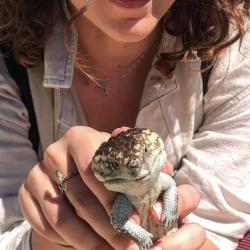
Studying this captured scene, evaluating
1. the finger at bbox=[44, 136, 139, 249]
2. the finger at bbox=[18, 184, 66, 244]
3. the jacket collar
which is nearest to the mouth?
the jacket collar

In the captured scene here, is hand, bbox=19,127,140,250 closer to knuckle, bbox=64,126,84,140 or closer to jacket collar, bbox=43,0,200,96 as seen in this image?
knuckle, bbox=64,126,84,140

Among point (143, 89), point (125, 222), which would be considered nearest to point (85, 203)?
point (125, 222)

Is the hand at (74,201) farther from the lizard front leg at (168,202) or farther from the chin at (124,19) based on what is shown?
the chin at (124,19)

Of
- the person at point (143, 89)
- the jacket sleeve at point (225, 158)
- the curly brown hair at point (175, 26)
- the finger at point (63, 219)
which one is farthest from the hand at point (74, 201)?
the curly brown hair at point (175, 26)

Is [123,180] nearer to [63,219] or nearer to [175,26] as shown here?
[63,219]

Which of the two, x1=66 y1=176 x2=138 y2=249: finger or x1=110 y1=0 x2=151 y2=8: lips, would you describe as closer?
x1=66 y1=176 x2=138 y2=249: finger

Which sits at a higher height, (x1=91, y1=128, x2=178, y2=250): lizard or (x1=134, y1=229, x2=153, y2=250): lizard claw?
(x1=91, y1=128, x2=178, y2=250): lizard

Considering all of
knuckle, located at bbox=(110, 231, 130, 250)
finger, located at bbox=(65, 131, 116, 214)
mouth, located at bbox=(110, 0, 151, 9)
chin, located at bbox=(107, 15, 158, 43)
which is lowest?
knuckle, located at bbox=(110, 231, 130, 250)
